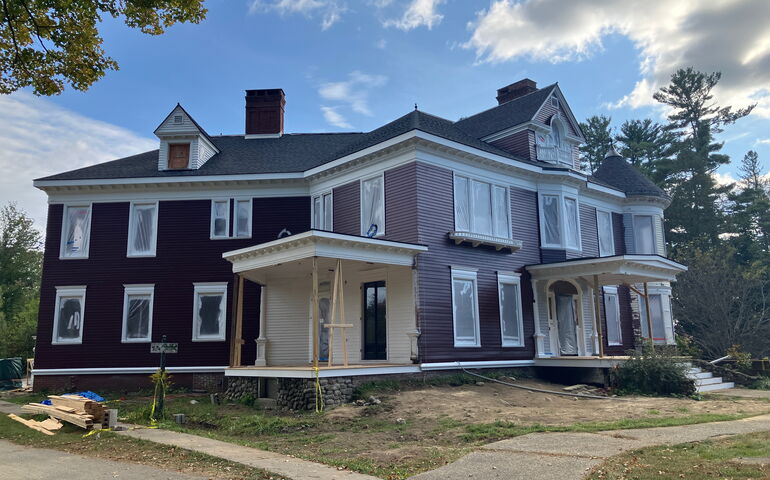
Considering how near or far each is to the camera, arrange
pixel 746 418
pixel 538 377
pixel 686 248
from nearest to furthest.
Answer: pixel 746 418, pixel 538 377, pixel 686 248

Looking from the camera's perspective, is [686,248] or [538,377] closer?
[538,377]

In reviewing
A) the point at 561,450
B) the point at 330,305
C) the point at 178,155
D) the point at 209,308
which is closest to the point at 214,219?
the point at 178,155

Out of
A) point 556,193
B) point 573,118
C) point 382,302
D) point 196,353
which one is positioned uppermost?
point 573,118

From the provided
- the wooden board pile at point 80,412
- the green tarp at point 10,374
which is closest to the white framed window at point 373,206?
the wooden board pile at point 80,412

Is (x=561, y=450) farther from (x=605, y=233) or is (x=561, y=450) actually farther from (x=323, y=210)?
(x=605, y=233)

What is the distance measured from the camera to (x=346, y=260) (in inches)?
603

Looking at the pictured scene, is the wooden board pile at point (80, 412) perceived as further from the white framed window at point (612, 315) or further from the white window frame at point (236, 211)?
the white framed window at point (612, 315)

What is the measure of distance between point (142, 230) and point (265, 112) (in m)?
7.36

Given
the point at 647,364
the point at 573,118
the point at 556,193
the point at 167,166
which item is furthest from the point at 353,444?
the point at 573,118

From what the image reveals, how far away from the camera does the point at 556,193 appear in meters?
20.1

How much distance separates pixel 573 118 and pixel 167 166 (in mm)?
14542

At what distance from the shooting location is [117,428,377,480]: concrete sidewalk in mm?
7477

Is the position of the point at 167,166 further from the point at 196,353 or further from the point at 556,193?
the point at 556,193

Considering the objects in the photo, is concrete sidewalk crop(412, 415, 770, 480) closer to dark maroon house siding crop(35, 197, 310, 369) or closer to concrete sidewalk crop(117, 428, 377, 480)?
concrete sidewalk crop(117, 428, 377, 480)
